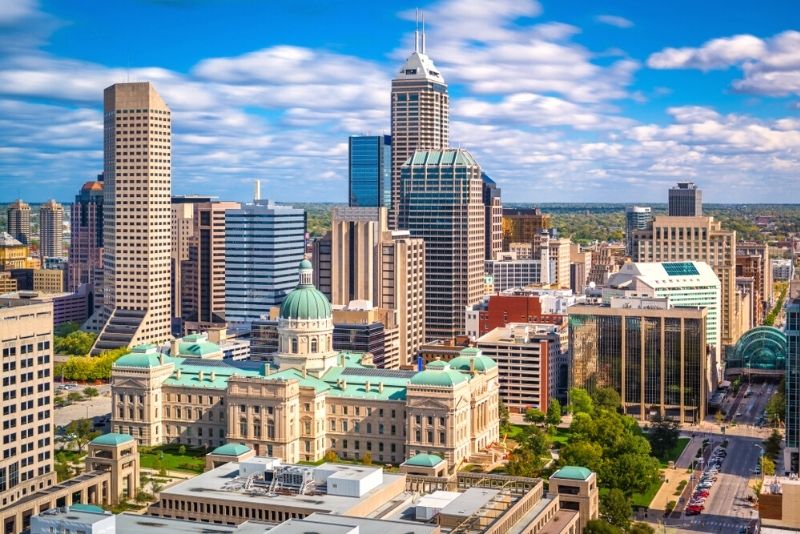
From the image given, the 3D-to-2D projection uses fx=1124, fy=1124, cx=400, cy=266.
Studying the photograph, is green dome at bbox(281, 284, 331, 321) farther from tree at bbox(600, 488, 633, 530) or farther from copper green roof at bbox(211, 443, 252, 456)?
tree at bbox(600, 488, 633, 530)

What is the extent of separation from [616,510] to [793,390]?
143 feet

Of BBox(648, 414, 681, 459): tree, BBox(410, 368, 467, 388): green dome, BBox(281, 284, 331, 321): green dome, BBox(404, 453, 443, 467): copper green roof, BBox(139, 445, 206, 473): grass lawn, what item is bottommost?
BBox(139, 445, 206, 473): grass lawn

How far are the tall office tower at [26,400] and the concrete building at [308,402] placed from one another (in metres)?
46.7

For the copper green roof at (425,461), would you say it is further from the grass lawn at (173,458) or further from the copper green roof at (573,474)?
the grass lawn at (173,458)

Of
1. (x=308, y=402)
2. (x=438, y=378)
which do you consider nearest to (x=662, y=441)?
(x=438, y=378)

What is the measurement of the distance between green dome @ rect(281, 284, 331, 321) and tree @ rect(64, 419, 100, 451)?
37311 millimetres

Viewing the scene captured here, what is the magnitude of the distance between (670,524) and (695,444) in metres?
53.5

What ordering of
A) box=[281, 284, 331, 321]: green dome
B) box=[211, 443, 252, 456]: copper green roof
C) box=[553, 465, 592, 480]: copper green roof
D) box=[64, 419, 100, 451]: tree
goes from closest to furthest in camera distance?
box=[553, 465, 592, 480]: copper green roof
box=[211, 443, 252, 456]: copper green roof
box=[64, 419, 100, 451]: tree
box=[281, 284, 331, 321]: green dome

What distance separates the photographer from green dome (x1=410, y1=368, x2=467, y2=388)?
177625 mm

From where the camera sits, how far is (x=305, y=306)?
632 ft

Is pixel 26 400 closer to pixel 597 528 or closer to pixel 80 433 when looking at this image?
pixel 80 433

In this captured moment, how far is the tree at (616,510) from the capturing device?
14176 centimetres

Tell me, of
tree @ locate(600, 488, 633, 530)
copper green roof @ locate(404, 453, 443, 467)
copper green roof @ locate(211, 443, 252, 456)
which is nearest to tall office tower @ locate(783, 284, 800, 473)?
tree @ locate(600, 488, 633, 530)

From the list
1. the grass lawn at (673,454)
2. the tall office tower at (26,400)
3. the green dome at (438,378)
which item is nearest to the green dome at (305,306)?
the green dome at (438,378)
